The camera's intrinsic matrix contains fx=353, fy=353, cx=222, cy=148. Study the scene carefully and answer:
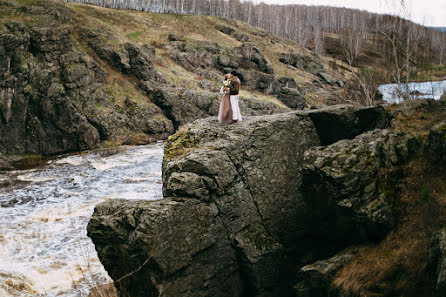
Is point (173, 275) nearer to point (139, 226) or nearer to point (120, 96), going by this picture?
point (139, 226)

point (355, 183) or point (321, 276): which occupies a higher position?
point (355, 183)

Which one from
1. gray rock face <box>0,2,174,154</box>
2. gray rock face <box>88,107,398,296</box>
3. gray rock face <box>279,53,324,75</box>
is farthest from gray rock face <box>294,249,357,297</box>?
→ gray rock face <box>279,53,324,75</box>

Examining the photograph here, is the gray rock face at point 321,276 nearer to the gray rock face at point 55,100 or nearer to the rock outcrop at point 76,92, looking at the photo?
the gray rock face at point 55,100

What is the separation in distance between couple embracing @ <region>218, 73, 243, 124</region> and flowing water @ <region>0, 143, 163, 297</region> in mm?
7205

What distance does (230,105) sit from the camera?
14586 mm

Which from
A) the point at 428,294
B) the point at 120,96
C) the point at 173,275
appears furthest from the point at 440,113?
the point at 120,96

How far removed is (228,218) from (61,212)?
42.1ft

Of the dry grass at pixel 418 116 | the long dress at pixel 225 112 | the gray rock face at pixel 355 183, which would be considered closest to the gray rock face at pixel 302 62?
the long dress at pixel 225 112

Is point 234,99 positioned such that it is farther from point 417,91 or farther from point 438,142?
point 417,91

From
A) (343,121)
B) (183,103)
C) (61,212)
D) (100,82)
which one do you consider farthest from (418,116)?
(100,82)

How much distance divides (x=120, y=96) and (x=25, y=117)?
12.0 metres

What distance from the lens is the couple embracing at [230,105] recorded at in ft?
47.1

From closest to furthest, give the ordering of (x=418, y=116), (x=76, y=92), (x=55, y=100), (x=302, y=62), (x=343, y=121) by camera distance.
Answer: (x=418, y=116), (x=343, y=121), (x=55, y=100), (x=76, y=92), (x=302, y=62)

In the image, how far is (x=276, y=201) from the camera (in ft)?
38.3
